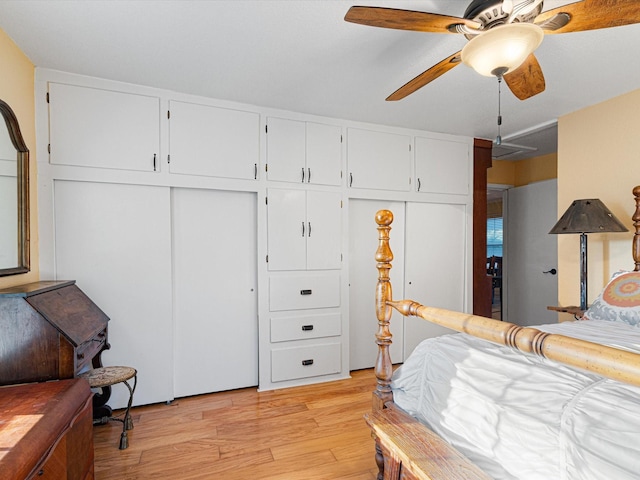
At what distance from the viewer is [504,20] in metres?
1.40

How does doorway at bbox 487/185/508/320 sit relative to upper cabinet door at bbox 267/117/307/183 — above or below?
below

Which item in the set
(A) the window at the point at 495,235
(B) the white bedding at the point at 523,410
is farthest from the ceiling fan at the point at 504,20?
(A) the window at the point at 495,235

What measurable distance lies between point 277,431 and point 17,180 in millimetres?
2212

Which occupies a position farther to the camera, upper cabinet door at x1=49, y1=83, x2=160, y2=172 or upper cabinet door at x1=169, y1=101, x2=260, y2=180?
upper cabinet door at x1=169, y1=101, x2=260, y2=180

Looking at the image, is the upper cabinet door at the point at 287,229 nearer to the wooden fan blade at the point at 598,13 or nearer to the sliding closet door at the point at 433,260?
the sliding closet door at the point at 433,260

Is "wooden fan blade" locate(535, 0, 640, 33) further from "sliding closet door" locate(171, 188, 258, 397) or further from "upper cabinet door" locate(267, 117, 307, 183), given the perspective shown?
"sliding closet door" locate(171, 188, 258, 397)

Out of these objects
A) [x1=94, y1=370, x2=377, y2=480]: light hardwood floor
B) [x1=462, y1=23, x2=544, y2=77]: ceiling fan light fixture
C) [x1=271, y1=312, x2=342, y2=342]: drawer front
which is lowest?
[x1=94, y1=370, x2=377, y2=480]: light hardwood floor

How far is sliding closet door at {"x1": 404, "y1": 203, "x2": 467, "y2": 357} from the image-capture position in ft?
11.7

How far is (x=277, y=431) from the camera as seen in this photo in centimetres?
226

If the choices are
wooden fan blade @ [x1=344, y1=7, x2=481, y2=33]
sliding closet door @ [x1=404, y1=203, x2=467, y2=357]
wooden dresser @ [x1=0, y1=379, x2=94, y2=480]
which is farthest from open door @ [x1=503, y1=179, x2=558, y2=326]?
wooden dresser @ [x1=0, y1=379, x2=94, y2=480]

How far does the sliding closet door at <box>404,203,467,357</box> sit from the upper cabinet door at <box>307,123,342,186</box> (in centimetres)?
90

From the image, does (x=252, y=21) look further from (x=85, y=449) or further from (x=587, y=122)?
(x=587, y=122)

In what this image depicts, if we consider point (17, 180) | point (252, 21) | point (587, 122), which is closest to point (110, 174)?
point (17, 180)

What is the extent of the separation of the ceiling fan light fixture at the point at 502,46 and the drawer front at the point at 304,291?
211cm
